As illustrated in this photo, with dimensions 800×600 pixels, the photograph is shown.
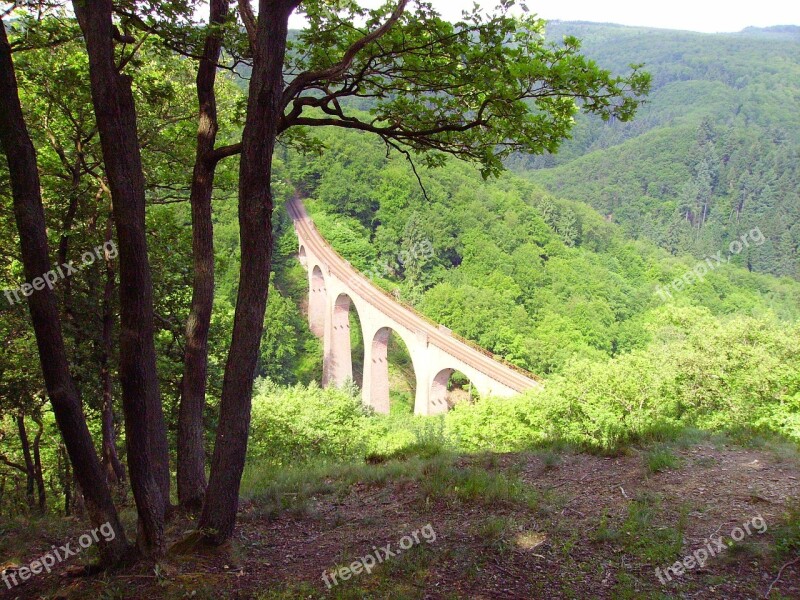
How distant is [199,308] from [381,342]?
93.7 ft

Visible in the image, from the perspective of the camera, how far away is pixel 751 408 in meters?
10.5

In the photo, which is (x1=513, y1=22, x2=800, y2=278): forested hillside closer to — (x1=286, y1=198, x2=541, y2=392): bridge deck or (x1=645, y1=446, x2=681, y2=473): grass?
(x1=286, y1=198, x2=541, y2=392): bridge deck

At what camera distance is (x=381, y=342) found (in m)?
33.0

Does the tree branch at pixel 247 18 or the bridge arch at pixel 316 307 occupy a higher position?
the tree branch at pixel 247 18

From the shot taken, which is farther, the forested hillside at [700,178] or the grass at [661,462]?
the forested hillside at [700,178]

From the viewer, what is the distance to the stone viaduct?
24.9m

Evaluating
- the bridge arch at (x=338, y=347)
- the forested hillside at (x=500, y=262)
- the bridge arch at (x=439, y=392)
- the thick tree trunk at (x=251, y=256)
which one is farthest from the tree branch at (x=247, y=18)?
the forested hillside at (x=500, y=262)

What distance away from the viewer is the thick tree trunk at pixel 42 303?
3219 millimetres

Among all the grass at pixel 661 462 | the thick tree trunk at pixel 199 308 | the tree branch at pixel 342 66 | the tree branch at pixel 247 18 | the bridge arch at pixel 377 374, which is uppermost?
the tree branch at pixel 247 18

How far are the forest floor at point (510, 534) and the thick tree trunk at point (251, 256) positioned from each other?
0.43 m

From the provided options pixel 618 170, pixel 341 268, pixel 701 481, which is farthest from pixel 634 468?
pixel 618 170

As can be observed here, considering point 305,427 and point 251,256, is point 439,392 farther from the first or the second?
point 251,256

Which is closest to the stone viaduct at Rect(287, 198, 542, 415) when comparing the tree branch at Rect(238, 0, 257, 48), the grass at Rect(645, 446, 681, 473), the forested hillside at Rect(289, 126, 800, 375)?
the forested hillside at Rect(289, 126, 800, 375)

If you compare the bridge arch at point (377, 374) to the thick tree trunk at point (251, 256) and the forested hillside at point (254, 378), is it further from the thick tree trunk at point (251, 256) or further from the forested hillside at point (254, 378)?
the thick tree trunk at point (251, 256)
